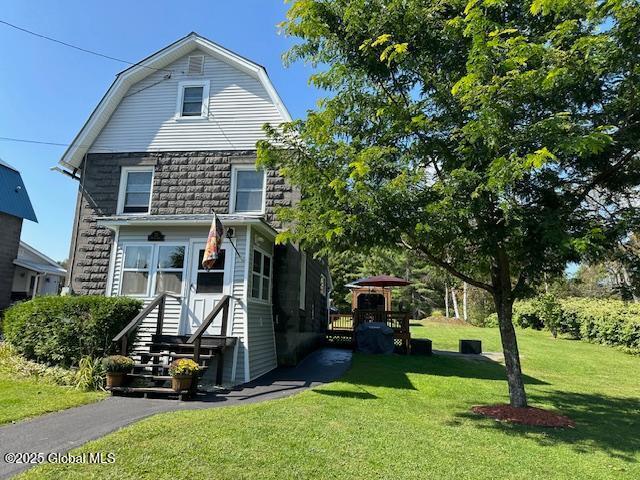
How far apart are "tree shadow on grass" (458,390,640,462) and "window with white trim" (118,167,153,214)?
10.2 metres

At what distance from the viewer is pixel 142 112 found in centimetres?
1283

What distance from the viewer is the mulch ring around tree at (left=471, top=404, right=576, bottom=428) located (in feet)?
22.1

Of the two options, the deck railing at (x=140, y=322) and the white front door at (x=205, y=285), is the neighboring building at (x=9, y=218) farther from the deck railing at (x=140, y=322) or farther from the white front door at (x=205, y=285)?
the white front door at (x=205, y=285)

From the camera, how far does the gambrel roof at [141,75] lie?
12367mm

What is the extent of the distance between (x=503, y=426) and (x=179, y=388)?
534 cm

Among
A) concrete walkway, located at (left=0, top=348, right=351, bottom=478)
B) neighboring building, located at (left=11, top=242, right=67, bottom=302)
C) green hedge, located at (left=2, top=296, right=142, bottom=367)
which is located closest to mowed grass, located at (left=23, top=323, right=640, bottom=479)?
concrete walkway, located at (left=0, top=348, right=351, bottom=478)

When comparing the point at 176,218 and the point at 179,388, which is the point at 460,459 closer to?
the point at 179,388

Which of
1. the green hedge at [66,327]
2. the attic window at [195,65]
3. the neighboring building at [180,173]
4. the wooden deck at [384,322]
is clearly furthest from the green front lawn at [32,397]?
the wooden deck at [384,322]

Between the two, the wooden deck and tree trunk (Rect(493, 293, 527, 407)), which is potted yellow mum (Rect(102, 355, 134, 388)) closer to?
tree trunk (Rect(493, 293, 527, 407))

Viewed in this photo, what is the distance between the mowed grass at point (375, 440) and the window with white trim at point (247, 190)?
558 cm

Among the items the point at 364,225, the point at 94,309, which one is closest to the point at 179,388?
the point at 94,309

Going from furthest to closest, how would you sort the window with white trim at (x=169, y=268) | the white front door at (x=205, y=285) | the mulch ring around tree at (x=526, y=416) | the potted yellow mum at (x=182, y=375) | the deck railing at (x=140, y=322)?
the window with white trim at (x=169, y=268) < the white front door at (x=205, y=285) < the deck railing at (x=140, y=322) < the potted yellow mum at (x=182, y=375) < the mulch ring around tree at (x=526, y=416)

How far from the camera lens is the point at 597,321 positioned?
2081 centimetres

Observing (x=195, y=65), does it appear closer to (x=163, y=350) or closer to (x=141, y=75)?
(x=141, y=75)
